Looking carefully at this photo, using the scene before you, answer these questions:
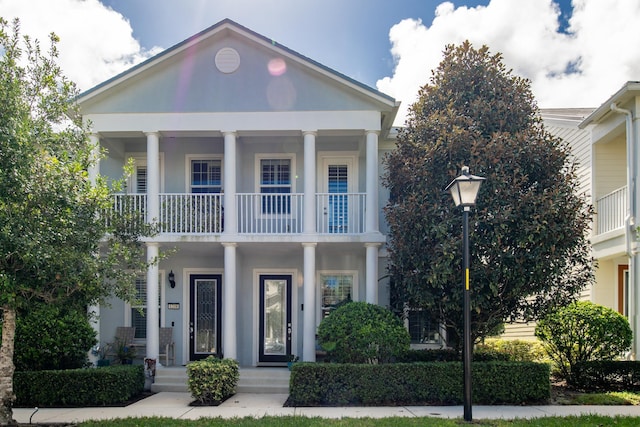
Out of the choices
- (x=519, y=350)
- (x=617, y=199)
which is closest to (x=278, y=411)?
(x=519, y=350)

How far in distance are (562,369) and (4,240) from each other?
34.9ft

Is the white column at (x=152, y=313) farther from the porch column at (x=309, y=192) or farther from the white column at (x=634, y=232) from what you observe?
the white column at (x=634, y=232)

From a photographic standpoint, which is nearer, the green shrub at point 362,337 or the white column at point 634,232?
the green shrub at point 362,337

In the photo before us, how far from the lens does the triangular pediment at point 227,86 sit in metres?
11.7

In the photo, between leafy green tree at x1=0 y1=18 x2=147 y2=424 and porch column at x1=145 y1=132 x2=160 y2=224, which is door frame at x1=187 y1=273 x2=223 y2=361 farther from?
leafy green tree at x1=0 y1=18 x2=147 y2=424

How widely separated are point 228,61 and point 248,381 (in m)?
7.17

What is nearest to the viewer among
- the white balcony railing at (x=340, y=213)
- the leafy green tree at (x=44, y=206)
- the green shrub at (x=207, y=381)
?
the leafy green tree at (x=44, y=206)

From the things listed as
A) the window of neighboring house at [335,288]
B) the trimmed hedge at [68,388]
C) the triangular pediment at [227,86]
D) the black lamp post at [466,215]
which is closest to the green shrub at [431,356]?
the window of neighboring house at [335,288]

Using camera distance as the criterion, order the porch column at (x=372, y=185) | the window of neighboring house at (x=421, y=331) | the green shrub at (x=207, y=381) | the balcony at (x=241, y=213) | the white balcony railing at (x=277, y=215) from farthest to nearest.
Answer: the window of neighboring house at (x=421, y=331) → the white balcony railing at (x=277, y=215) → the balcony at (x=241, y=213) → the porch column at (x=372, y=185) → the green shrub at (x=207, y=381)

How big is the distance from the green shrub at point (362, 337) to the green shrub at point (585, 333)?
331cm

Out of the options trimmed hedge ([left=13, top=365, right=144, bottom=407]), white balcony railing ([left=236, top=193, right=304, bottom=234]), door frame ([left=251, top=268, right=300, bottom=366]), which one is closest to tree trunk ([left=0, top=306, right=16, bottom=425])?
trimmed hedge ([left=13, top=365, right=144, bottom=407])

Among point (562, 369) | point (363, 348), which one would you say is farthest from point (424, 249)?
point (562, 369)

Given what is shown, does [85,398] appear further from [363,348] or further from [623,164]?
[623,164]

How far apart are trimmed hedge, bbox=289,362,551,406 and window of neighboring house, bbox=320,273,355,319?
395cm
